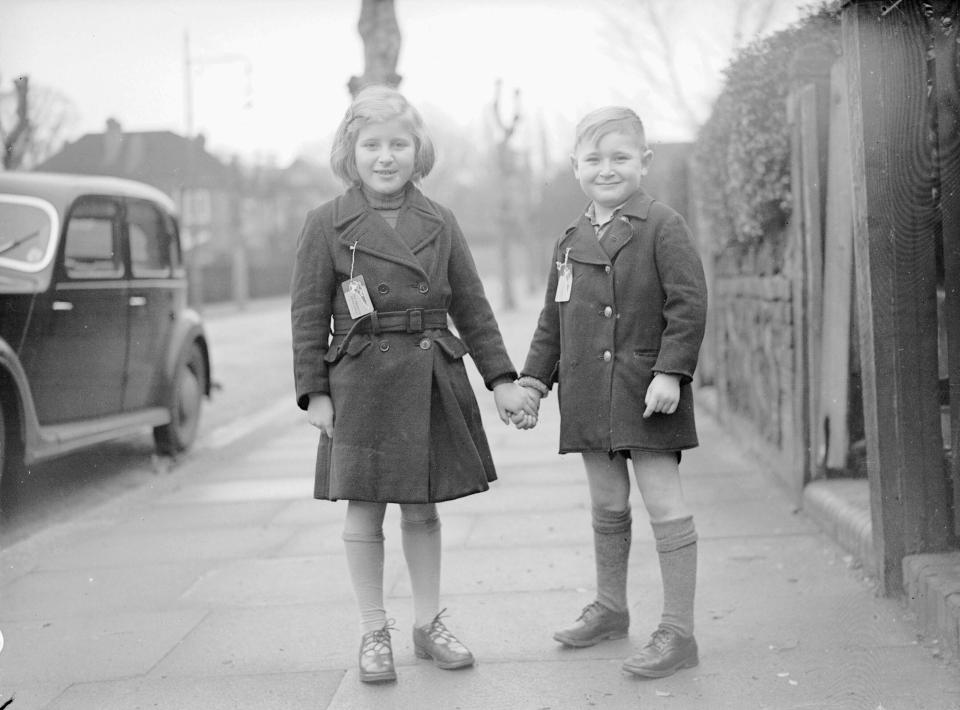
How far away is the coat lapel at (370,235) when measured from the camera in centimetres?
347

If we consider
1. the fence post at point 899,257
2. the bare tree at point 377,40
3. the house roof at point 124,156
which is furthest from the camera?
the bare tree at point 377,40

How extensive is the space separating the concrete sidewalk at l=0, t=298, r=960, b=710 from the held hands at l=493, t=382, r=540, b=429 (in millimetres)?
718

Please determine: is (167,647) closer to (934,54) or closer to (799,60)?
(934,54)

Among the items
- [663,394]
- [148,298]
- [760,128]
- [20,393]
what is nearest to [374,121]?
[663,394]

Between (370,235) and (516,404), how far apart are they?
65cm

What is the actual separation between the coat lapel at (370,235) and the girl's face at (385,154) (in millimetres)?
85

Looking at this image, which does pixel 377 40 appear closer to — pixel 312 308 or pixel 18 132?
pixel 18 132

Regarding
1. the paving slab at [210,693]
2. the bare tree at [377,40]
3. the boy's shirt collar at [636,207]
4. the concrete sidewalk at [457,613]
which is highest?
the bare tree at [377,40]

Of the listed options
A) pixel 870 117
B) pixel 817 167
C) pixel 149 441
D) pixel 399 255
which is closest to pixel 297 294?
pixel 399 255

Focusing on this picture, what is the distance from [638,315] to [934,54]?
1227 mm

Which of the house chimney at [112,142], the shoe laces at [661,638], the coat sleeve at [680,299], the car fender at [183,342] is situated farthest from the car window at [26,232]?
the shoe laces at [661,638]

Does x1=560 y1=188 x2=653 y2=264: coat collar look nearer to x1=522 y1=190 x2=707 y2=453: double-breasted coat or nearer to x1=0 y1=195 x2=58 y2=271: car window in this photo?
x1=522 y1=190 x2=707 y2=453: double-breasted coat

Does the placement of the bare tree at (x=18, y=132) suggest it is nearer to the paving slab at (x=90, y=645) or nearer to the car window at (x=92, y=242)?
the car window at (x=92, y=242)

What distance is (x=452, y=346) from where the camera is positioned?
11.6 feet
